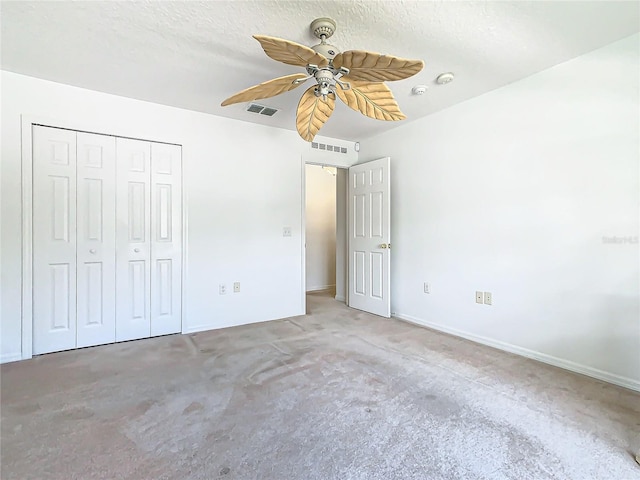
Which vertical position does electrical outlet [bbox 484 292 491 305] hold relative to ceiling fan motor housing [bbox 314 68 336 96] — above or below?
below

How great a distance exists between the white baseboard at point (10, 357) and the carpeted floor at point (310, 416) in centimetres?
17

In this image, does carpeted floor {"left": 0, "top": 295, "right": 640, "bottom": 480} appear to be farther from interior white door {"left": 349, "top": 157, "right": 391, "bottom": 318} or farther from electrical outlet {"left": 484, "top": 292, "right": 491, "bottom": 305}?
interior white door {"left": 349, "top": 157, "right": 391, "bottom": 318}

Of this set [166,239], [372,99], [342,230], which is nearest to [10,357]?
[166,239]

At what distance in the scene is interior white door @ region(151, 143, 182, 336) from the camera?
3266 mm

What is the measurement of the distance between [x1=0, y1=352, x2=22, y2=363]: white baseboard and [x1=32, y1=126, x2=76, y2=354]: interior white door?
0.36ft

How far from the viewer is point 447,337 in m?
3.24

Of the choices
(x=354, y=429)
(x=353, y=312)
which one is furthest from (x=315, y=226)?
(x=354, y=429)

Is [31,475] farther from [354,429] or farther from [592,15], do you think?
[592,15]

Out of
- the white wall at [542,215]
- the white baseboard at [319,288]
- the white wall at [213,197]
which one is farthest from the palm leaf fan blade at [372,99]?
the white baseboard at [319,288]

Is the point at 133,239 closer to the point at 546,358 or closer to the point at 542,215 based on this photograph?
the point at 542,215

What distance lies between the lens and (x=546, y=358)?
2590 millimetres

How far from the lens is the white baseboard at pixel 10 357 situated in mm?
2604

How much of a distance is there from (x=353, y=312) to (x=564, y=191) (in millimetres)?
2704

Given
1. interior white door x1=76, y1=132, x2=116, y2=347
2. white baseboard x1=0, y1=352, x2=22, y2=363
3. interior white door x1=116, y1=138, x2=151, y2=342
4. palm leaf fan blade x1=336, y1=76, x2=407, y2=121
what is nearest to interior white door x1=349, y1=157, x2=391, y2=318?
palm leaf fan blade x1=336, y1=76, x2=407, y2=121
